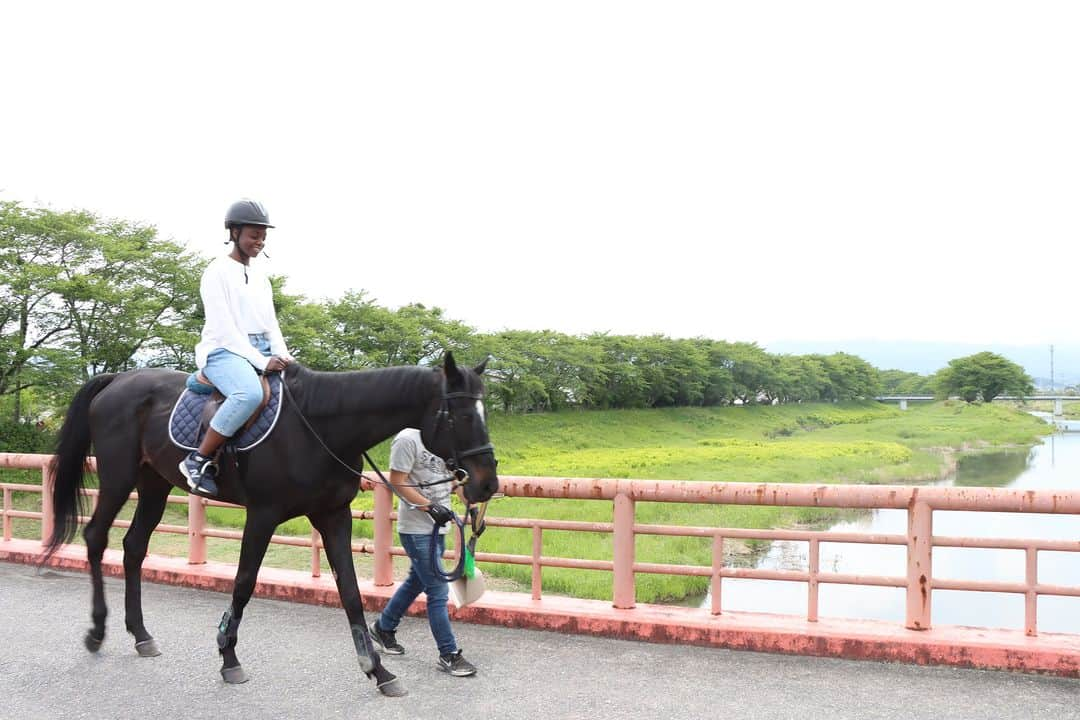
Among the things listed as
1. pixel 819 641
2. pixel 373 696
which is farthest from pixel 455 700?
pixel 819 641

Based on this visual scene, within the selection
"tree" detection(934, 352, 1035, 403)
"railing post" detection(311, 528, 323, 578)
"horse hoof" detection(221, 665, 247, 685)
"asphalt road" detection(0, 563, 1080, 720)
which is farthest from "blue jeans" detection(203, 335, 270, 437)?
"tree" detection(934, 352, 1035, 403)

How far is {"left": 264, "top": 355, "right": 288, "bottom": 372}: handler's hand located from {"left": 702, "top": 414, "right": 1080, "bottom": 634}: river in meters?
4.68

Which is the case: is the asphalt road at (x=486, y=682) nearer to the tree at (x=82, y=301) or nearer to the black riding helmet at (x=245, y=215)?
the black riding helmet at (x=245, y=215)

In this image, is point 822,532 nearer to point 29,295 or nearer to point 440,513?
point 440,513

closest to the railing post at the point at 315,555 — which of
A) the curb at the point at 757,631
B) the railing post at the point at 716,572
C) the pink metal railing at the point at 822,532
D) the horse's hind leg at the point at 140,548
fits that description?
the curb at the point at 757,631

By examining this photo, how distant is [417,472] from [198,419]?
131 centimetres

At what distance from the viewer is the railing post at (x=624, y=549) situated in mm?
5363

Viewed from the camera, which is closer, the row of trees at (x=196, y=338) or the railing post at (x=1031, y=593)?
the railing post at (x=1031, y=593)

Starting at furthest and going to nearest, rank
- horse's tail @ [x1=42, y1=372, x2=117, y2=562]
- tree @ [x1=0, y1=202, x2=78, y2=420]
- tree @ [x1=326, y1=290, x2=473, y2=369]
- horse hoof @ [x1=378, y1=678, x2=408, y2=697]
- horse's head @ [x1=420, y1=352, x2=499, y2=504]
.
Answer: tree @ [x1=326, y1=290, x2=473, y2=369] → tree @ [x1=0, y1=202, x2=78, y2=420] → horse's tail @ [x1=42, y1=372, x2=117, y2=562] → horse hoof @ [x1=378, y1=678, x2=408, y2=697] → horse's head @ [x1=420, y1=352, x2=499, y2=504]

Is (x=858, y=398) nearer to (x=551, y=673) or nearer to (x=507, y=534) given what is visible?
(x=507, y=534)

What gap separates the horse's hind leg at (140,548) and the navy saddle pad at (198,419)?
2.45ft

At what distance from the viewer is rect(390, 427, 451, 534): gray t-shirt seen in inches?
179

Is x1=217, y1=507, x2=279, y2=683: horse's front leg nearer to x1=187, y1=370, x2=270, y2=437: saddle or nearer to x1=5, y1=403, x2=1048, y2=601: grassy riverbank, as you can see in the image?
x1=187, y1=370, x2=270, y2=437: saddle

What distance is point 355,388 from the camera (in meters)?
4.55
